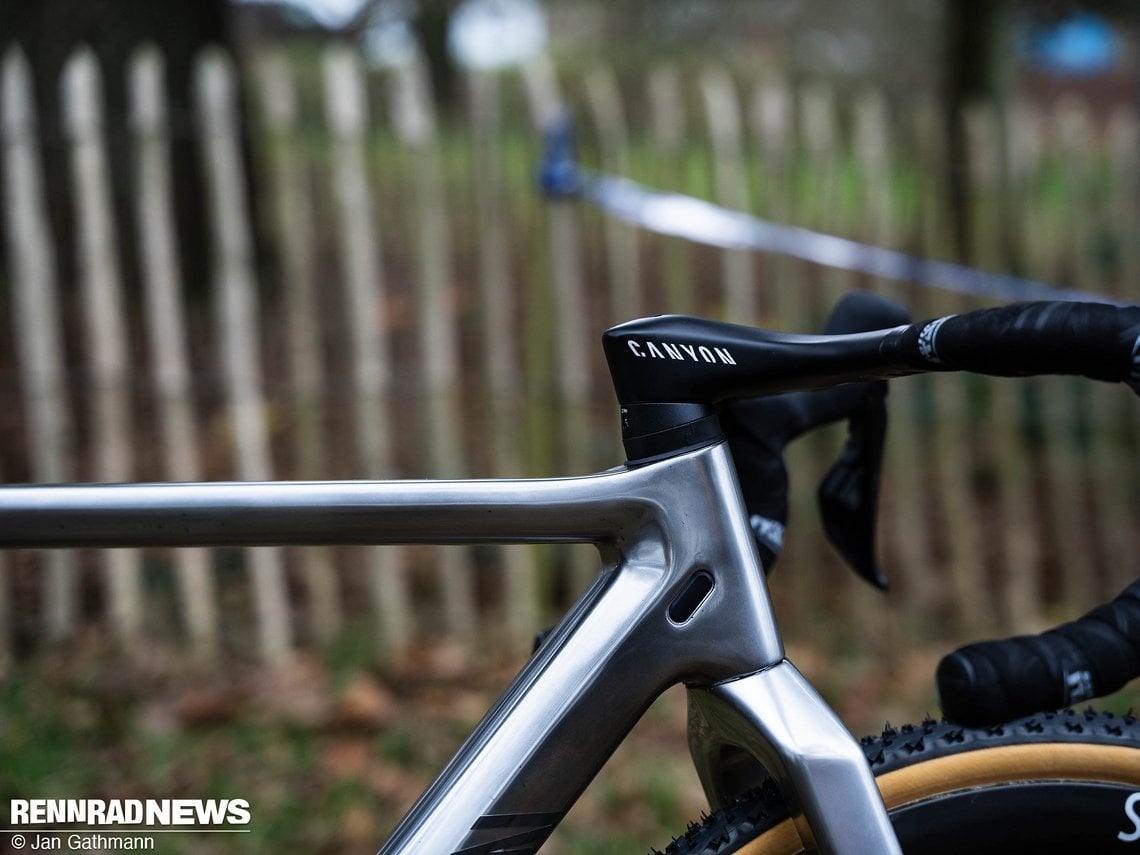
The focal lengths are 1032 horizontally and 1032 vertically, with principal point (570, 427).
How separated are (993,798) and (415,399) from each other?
8.65 feet

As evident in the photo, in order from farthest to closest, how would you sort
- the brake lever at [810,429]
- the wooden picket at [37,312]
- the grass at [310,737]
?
1. the wooden picket at [37,312]
2. the grass at [310,737]
3. the brake lever at [810,429]

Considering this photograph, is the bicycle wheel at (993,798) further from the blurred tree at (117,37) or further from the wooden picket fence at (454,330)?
the blurred tree at (117,37)

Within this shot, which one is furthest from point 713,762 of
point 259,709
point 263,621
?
point 263,621

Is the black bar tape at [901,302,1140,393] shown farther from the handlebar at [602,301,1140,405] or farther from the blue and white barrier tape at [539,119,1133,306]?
the blue and white barrier tape at [539,119,1133,306]

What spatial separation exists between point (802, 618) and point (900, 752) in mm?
2459

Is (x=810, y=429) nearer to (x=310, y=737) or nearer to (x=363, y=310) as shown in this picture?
(x=310, y=737)

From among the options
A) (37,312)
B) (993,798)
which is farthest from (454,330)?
(993,798)

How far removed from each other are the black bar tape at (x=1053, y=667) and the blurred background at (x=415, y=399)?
1.56 m

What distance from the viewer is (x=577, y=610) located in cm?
83

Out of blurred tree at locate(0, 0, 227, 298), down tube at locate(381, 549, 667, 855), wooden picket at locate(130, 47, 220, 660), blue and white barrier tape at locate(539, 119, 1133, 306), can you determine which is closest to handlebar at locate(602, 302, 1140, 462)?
down tube at locate(381, 549, 667, 855)

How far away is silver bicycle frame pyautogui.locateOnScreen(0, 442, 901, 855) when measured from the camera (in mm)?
792

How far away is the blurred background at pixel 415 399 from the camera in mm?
2586

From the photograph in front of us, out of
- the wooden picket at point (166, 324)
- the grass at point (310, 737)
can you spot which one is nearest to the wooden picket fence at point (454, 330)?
the wooden picket at point (166, 324)

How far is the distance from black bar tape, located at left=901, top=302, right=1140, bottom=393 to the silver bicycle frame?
0.65 ft
